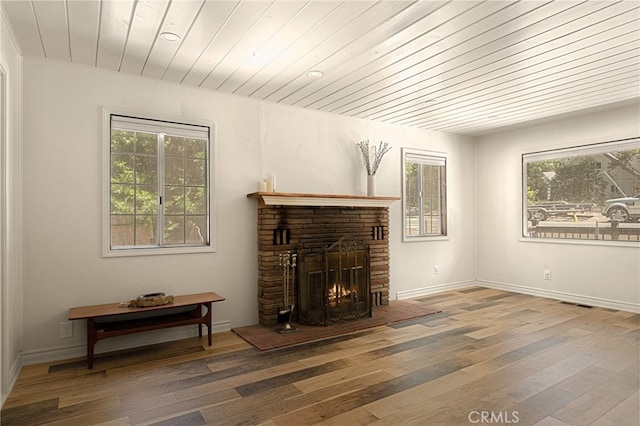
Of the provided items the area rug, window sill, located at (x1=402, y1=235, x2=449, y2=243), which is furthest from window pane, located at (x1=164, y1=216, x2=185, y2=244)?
window sill, located at (x1=402, y1=235, x2=449, y2=243)

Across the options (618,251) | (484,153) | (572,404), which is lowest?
(572,404)

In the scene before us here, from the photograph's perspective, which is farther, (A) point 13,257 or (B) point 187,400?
(A) point 13,257

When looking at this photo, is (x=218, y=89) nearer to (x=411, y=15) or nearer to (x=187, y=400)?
(x=411, y=15)

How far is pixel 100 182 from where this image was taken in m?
3.43

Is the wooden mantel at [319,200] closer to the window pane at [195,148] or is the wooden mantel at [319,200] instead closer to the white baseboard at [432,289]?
the window pane at [195,148]

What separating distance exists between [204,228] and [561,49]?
351cm

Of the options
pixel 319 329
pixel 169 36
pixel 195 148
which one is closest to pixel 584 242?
pixel 319 329

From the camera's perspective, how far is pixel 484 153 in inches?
247

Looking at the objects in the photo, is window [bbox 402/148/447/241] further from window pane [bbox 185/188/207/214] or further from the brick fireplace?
window pane [bbox 185/188/207/214]

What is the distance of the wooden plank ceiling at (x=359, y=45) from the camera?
2.41 m

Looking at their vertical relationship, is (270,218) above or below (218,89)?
below

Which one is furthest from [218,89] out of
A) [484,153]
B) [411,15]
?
[484,153]

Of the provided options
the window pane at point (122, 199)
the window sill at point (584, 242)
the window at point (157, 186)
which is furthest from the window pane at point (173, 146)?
the window sill at point (584, 242)

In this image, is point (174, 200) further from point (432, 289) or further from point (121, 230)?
point (432, 289)
